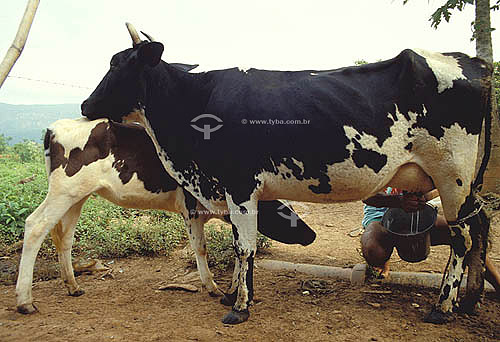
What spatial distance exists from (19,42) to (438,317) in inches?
148

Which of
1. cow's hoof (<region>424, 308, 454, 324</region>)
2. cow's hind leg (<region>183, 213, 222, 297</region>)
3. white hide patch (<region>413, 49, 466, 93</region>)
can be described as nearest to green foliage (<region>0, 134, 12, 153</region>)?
cow's hind leg (<region>183, 213, 222, 297</region>)

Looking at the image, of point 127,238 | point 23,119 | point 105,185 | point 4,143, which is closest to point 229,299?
point 105,185

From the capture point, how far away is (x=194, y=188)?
399 cm

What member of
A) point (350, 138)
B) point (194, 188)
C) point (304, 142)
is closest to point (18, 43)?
point (194, 188)

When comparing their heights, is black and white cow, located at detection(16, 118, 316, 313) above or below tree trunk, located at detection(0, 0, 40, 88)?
below

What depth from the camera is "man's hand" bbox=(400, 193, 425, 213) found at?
375 cm

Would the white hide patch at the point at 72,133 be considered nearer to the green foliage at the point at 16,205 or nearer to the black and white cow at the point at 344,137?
the black and white cow at the point at 344,137

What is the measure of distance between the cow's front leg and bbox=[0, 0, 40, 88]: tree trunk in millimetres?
1893

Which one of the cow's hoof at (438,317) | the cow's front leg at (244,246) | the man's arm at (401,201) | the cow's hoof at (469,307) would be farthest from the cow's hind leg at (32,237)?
the cow's hoof at (469,307)

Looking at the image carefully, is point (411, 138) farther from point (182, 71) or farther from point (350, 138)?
point (182, 71)

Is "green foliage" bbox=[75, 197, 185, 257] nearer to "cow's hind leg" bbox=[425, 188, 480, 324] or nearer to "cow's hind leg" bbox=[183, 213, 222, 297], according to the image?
"cow's hind leg" bbox=[183, 213, 222, 297]

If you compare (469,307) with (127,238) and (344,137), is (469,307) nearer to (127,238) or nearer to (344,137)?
(344,137)

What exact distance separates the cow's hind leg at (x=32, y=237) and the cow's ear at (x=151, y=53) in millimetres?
1626

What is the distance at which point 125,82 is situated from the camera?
4.03 metres
